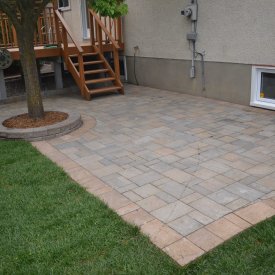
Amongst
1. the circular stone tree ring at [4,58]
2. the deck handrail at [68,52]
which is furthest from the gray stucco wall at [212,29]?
the circular stone tree ring at [4,58]

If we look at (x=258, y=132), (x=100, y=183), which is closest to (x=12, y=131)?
(x=100, y=183)

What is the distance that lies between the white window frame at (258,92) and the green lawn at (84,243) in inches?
146

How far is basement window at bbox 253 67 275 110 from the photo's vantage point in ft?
19.4

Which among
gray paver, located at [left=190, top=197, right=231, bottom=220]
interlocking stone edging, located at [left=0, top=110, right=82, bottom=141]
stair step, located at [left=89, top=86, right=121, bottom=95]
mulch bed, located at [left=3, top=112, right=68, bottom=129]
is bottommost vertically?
gray paver, located at [left=190, top=197, right=231, bottom=220]

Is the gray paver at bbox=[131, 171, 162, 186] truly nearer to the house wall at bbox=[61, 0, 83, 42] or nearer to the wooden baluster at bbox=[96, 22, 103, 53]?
the wooden baluster at bbox=[96, 22, 103, 53]

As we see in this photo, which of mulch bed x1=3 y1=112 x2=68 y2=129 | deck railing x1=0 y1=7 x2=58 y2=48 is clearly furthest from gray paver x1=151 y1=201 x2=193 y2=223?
deck railing x1=0 y1=7 x2=58 y2=48

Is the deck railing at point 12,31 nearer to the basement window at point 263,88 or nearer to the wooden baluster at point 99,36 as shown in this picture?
the wooden baluster at point 99,36

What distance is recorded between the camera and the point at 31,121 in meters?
5.46

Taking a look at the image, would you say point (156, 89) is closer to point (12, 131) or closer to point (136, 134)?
point (136, 134)

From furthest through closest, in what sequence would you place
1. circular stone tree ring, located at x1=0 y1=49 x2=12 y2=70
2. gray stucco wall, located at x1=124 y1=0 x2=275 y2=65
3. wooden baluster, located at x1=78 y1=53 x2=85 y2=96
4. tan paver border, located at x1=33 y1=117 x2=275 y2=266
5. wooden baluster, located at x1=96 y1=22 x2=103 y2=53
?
wooden baluster, located at x1=96 y1=22 x2=103 y2=53
wooden baluster, located at x1=78 y1=53 x2=85 y2=96
circular stone tree ring, located at x1=0 y1=49 x2=12 y2=70
gray stucco wall, located at x1=124 y1=0 x2=275 y2=65
tan paver border, located at x1=33 y1=117 x2=275 y2=266

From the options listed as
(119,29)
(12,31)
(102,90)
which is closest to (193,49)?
(102,90)

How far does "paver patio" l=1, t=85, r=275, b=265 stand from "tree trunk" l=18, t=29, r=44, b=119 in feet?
2.68

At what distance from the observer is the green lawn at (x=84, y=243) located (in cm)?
228

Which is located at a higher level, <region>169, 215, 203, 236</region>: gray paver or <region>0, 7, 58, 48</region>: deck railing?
<region>0, 7, 58, 48</region>: deck railing
